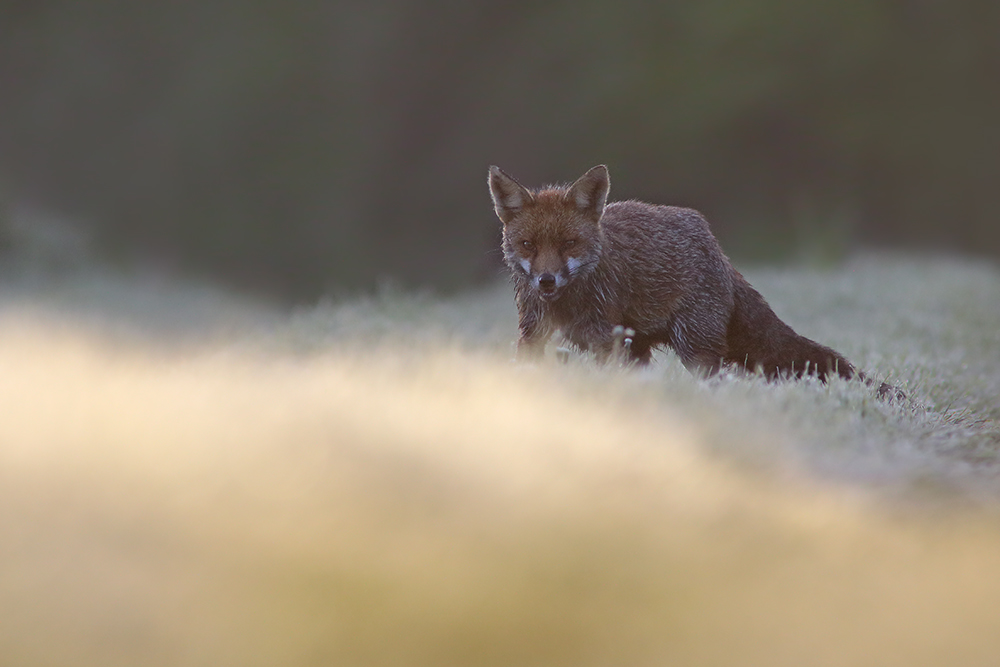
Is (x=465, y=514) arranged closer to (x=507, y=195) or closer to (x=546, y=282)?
(x=546, y=282)

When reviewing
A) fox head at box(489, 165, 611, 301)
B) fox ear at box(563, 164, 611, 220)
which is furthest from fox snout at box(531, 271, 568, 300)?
fox ear at box(563, 164, 611, 220)

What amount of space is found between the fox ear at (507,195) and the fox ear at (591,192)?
22 centimetres

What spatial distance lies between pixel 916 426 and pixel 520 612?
2874 millimetres

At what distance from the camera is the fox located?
5285 mm

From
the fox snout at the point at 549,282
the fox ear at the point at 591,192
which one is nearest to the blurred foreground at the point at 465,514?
the fox snout at the point at 549,282

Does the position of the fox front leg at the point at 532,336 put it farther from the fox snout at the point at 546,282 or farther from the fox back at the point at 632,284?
the fox snout at the point at 546,282

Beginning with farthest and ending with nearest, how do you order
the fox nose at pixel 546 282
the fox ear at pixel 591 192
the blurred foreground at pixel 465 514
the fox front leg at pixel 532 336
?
the fox front leg at pixel 532 336 < the fox ear at pixel 591 192 < the fox nose at pixel 546 282 < the blurred foreground at pixel 465 514

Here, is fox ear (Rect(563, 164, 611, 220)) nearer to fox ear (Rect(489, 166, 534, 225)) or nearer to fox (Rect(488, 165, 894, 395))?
fox (Rect(488, 165, 894, 395))

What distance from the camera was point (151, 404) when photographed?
3736mm

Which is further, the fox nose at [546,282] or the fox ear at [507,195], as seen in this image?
the fox ear at [507,195]

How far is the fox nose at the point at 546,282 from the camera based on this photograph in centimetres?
513

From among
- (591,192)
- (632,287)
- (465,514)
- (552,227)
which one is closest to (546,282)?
(552,227)

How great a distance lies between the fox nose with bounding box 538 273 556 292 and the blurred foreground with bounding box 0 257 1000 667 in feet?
2.09

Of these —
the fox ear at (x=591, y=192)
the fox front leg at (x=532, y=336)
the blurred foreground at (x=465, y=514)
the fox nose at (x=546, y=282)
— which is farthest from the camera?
the fox front leg at (x=532, y=336)
